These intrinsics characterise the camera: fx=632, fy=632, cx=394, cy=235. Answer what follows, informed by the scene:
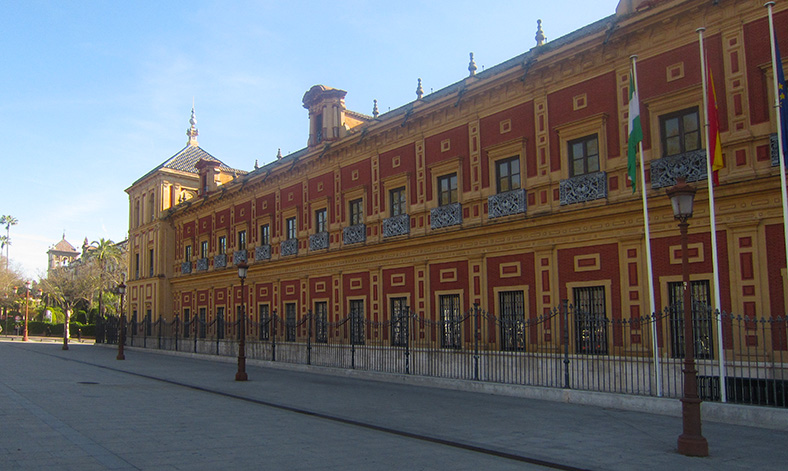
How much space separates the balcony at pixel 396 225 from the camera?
68.5ft

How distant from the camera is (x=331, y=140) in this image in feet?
81.3

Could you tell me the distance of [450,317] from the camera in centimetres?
1939

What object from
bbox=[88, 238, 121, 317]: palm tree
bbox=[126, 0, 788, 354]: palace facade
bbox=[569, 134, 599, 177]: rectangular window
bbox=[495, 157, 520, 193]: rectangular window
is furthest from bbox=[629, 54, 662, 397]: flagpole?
bbox=[88, 238, 121, 317]: palm tree

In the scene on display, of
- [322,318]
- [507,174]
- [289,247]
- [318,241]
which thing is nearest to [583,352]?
[507,174]

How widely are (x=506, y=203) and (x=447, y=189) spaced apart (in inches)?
108

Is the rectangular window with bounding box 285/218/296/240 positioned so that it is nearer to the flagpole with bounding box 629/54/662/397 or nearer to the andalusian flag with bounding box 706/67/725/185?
the flagpole with bounding box 629/54/662/397

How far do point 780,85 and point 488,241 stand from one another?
8.42 metres

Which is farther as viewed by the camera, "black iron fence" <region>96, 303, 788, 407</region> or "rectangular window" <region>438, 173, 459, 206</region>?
"rectangular window" <region>438, 173, 459, 206</region>

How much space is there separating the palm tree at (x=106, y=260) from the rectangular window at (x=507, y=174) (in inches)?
2080

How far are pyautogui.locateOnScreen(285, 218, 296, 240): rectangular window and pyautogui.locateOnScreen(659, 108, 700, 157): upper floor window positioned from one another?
1657cm

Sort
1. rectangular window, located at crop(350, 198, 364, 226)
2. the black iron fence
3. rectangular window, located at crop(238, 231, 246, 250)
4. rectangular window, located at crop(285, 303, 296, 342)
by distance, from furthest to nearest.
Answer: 1. rectangular window, located at crop(238, 231, 246, 250)
2. rectangular window, located at crop(285, 303, 296, 342)
3. rectangular window, located at crop(350, 198, 364, 226)
4. the black iron fence

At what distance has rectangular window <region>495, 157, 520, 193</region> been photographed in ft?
58.2

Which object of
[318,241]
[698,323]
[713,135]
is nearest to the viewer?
[713,135]

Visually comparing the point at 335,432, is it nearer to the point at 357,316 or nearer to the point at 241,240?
the point at 357,316
